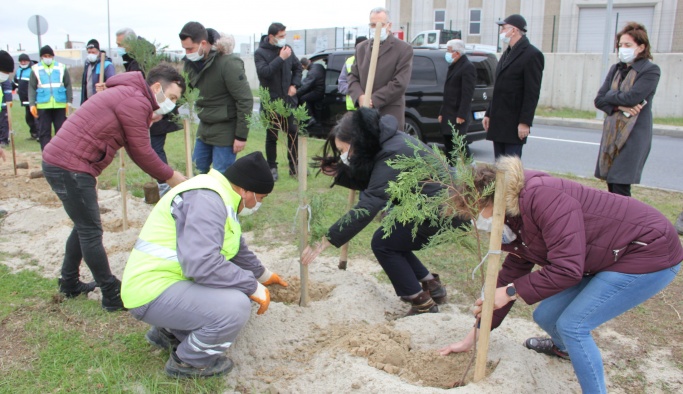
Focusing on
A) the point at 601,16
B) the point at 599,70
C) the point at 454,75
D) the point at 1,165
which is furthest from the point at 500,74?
the point at 601,16

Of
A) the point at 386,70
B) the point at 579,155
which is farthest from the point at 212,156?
the point at 579,155

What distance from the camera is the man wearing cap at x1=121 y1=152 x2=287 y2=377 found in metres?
2.83

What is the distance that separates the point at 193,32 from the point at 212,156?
4.35ft

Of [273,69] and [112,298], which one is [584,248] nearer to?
[112,298]

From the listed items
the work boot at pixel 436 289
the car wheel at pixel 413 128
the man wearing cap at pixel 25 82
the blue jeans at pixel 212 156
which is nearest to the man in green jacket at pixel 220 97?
the blue jeans at pixel 212 156

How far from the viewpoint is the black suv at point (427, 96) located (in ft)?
30.3

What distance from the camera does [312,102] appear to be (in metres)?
10.2

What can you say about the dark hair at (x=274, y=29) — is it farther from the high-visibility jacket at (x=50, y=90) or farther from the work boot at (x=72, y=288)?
the work boot at (x=72, y=288)

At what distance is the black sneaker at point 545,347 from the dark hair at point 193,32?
3.94 metres

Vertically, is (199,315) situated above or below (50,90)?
below

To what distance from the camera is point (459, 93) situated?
24.7 ft

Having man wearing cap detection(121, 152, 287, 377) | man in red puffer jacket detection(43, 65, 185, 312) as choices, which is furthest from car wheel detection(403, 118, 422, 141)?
man wearing cap detection(121, 152, 287, 377)

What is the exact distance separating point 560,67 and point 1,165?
15351 mm

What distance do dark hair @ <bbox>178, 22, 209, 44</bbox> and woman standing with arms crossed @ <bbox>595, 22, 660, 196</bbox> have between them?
147 inches
